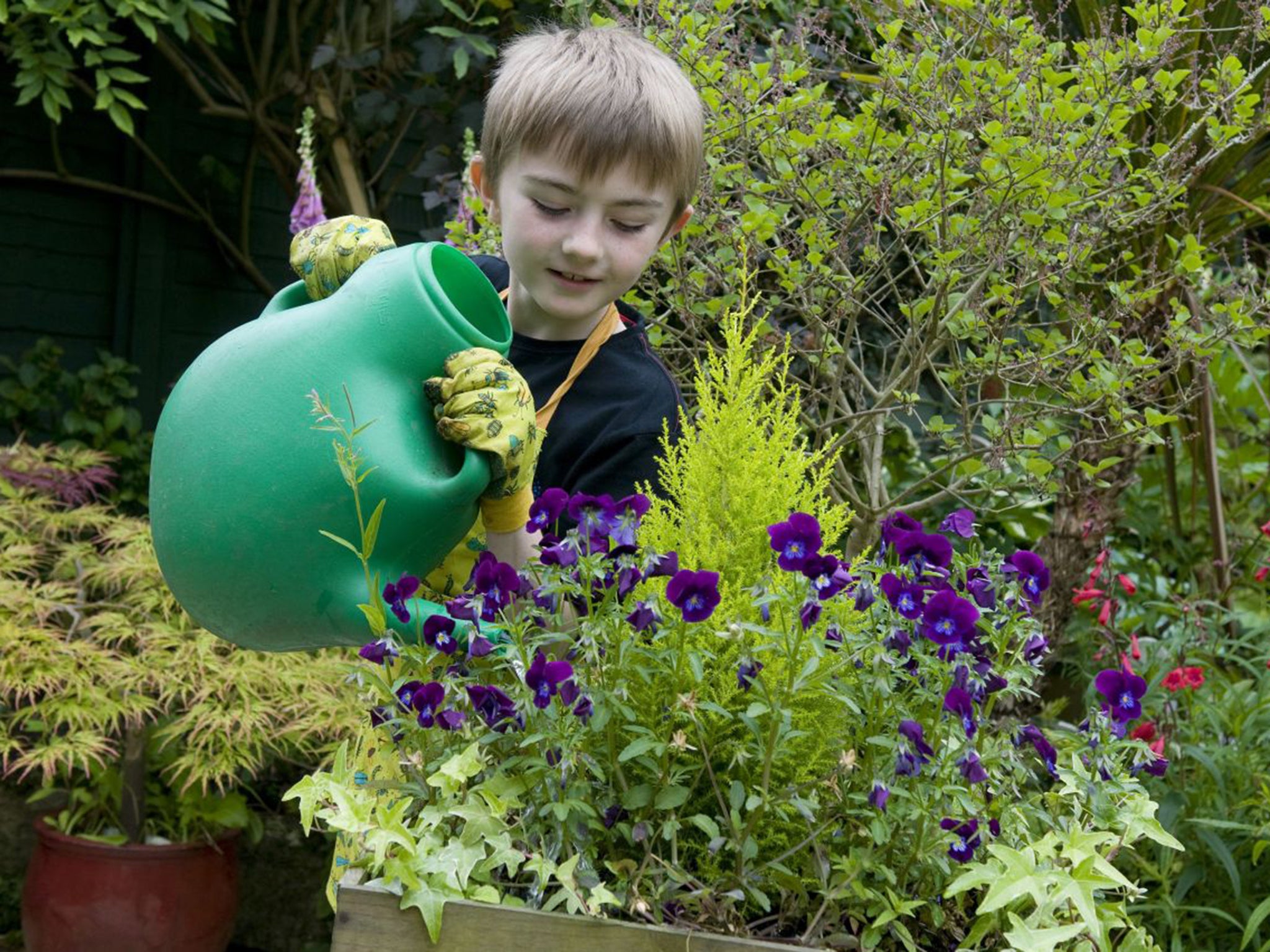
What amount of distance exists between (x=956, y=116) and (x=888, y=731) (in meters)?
1.15

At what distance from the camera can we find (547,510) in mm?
1239

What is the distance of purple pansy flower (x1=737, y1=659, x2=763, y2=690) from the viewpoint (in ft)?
3.72

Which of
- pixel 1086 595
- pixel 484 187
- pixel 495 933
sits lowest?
pixel 1086 595

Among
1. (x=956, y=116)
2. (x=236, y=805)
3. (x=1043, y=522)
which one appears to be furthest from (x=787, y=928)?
(x=1043, y=522)

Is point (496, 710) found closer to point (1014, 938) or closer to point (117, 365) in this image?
point (1014, 938)

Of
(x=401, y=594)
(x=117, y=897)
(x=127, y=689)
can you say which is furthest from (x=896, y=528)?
(x=117, y=897)

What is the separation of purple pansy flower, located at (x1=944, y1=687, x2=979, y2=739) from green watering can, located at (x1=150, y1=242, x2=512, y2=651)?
0.48m

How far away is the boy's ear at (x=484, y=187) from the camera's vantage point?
1.68 meters

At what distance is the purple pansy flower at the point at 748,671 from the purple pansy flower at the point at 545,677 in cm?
15

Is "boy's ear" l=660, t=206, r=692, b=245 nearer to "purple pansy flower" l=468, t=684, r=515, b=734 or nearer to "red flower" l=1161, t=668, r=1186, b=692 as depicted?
"purple pansy flower" l=468, t=684, r=515, b=734

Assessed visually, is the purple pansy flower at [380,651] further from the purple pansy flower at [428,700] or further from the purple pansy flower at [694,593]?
the purple pansy flower at [694,593]

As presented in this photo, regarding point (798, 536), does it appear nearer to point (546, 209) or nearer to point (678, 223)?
point (546, 209)

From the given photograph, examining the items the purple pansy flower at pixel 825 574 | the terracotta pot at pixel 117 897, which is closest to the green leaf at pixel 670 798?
the purple pansy flower at pixel 825 574

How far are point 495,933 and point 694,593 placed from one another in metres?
0.32
